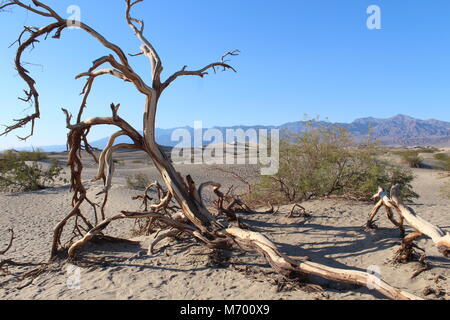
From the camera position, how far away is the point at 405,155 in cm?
2945

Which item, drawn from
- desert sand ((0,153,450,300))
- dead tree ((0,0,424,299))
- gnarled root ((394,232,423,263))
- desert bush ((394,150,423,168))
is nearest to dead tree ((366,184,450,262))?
gnarled root ((394,232,423,263))

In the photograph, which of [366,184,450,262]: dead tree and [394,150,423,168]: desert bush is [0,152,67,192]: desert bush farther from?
[394,150,423,168]: desert bush

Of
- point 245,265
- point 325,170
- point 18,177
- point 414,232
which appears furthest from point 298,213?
point 18,177

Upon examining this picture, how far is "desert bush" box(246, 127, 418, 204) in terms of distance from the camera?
9.26 m

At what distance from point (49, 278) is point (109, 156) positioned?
192 cm

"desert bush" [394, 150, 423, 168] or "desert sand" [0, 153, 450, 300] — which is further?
"desert bush" [394, 150, 423, 168]

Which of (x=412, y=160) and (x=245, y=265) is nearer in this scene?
(x=245, y=265)

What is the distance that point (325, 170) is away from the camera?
30.6 ft

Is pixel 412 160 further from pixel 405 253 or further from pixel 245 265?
pixel 245 265

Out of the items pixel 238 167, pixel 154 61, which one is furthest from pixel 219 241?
pixel 238 167

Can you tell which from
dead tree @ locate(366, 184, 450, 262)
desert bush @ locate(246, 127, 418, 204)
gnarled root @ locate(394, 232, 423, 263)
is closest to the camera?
dead tree @ locate(366, 184, 450, 262)

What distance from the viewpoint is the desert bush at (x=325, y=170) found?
926 centimetres

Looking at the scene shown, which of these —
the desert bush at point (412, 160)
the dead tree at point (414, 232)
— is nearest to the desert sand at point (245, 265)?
the dead tree at point (414, 232)
